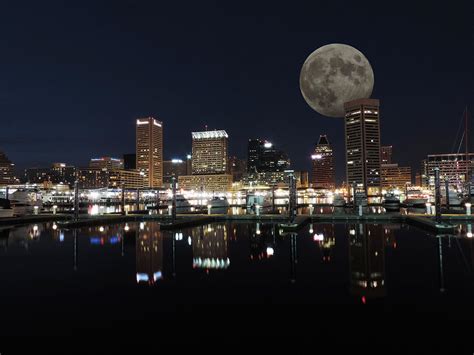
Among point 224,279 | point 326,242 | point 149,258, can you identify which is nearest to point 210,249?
point 149,258

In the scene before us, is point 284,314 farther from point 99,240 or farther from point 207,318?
point 99,240

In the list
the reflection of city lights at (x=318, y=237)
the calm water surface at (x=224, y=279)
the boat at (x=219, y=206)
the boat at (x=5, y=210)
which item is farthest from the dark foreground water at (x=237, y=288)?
the boat at (x=219, y=206)

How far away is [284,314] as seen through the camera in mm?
8719

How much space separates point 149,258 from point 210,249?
3569 mm

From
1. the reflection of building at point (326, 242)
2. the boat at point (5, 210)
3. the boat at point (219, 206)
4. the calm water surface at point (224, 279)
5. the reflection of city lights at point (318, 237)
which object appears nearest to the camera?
the calm water surface at point (224, 279)

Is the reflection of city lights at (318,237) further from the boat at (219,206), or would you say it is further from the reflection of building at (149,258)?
the boat at (219,206)

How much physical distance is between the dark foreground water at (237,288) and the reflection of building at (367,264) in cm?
4

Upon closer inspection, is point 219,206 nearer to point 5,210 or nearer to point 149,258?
point 5,210

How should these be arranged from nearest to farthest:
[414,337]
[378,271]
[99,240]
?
[414,337]
[378,271]
[99,240]

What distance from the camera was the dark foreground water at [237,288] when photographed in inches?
315

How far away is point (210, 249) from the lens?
1866 centimetres

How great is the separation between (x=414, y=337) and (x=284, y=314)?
2.78m

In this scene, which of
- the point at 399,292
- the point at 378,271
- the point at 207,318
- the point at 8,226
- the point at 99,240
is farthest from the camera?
the point at 8,226

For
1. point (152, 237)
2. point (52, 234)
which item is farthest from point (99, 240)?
point (52, 234)
